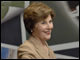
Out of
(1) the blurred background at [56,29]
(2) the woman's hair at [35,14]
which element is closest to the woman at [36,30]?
(2) the woman's hair at [35,14]

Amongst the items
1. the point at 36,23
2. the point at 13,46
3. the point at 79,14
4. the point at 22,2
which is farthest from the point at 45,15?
the point at 13,46

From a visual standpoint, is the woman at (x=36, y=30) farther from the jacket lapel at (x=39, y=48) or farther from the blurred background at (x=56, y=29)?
the blurred background at (x=56, y=29)

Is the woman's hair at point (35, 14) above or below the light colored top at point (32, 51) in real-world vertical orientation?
above

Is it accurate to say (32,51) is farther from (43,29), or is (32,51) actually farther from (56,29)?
(56,29)

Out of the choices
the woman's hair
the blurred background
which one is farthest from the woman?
the blurred background

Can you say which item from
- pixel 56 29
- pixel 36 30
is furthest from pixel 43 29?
pixel 56 29

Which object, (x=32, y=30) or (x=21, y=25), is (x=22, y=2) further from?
(x=32, y=30)

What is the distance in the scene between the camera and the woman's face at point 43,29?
0.87 metres

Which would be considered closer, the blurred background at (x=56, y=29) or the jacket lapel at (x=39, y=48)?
the jacket lapel at (x=39, y=48)

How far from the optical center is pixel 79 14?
1.97m

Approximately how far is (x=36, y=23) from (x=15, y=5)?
1.36 m

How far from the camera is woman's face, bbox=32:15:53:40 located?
2.87 feet

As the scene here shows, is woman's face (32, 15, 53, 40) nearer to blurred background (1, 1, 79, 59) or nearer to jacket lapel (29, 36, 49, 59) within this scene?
jacket lapel (29, 36, 49, 59)

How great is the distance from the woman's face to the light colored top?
36 mm
